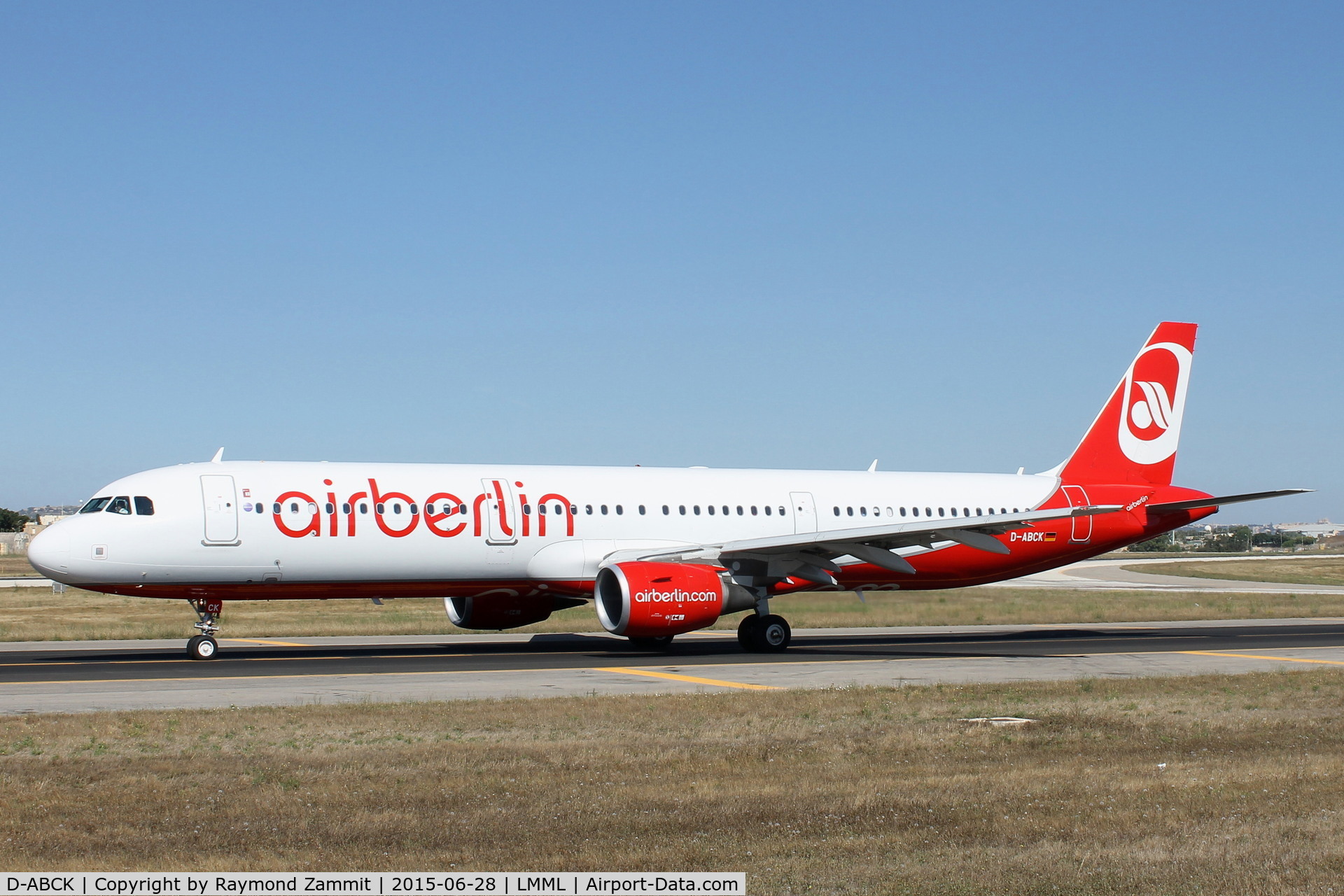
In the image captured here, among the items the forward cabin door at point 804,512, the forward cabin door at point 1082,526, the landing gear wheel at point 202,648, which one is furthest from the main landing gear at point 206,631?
the forward cabin door at point 1082,526

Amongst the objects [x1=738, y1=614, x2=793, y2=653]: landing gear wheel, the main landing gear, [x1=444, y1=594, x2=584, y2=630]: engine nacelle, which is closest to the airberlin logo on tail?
[x1=738, y1=614, x2=793, y2=653]: landing gear wheel

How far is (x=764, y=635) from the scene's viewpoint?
88.6 feet

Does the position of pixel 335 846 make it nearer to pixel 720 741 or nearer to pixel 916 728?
pixel 720 741

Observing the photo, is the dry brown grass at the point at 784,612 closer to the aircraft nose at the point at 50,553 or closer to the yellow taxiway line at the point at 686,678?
the aircraft nose at the point at 50,553

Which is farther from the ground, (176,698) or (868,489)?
(868,489)

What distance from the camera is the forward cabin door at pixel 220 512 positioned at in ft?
81.6

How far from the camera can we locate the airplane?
2481 centimetres

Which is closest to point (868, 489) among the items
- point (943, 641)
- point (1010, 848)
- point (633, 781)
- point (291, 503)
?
point (943, 641)

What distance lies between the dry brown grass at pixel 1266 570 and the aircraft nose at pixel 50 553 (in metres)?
60.9

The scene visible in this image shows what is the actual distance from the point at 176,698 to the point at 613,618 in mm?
9332

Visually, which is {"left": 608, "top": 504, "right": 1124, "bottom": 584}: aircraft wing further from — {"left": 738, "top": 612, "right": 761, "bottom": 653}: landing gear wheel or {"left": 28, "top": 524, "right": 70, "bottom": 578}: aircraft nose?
{"left": 28, "top": 524, "right": 70, "bottom": 578}: aircraft nose

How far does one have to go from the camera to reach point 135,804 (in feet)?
33.7

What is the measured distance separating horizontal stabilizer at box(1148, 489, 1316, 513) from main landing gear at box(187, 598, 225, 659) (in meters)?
21.4

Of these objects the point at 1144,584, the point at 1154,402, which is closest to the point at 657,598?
the point at 1154,402
